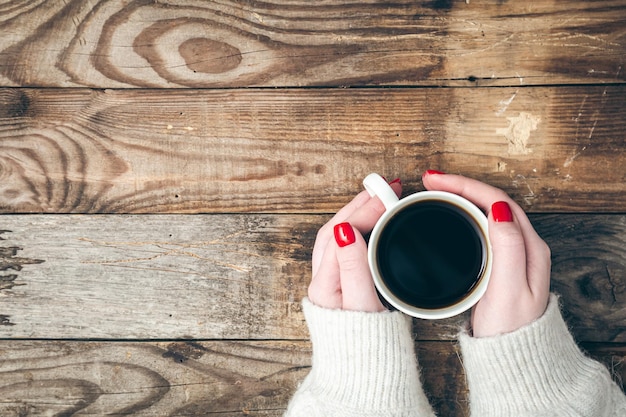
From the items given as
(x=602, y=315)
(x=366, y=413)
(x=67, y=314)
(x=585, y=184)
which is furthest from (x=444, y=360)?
(x=67, y=314)

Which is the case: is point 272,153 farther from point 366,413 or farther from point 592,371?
point 592,371

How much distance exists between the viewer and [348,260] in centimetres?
86

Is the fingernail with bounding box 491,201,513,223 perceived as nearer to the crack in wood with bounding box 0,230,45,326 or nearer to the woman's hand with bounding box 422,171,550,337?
the woman's hand with bounding box 422,171,550,337

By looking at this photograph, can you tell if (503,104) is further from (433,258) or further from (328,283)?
(328,283)

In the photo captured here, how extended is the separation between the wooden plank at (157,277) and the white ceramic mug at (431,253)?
0.45 feet

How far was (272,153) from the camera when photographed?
37.5 inches

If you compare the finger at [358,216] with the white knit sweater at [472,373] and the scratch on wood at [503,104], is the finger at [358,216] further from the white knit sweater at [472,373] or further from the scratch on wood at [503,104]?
the scratch on wood at [503,104]

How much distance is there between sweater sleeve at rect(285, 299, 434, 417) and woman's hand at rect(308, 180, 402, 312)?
24 millimetres

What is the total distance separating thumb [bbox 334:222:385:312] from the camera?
2.82ft

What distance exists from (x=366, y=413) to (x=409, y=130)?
49cm

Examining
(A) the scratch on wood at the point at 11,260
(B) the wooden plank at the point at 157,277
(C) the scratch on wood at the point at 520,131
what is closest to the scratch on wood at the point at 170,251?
(B) the wooden plank at the point at 157,277

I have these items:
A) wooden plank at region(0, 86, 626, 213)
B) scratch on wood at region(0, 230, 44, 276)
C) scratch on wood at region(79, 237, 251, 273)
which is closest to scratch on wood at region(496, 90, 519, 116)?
wooden plank at region(0, 86, 626, 213)

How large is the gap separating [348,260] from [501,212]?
0.26m

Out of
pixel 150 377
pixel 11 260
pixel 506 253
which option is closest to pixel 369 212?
pixel 506 253
